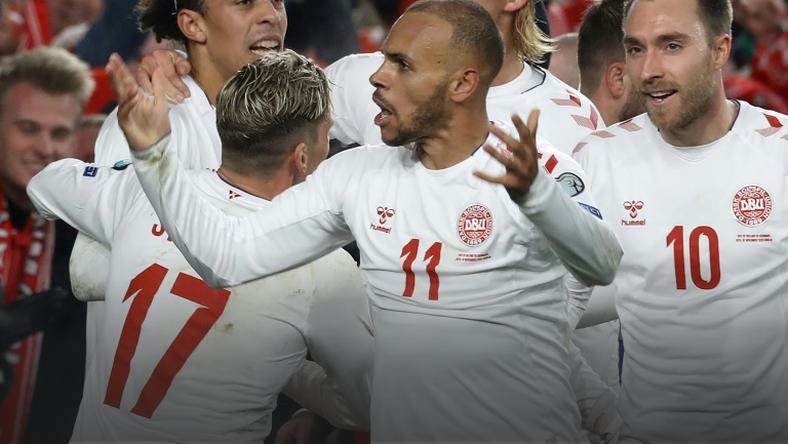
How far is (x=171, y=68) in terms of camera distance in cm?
424

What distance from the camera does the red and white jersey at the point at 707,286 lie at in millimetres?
3709

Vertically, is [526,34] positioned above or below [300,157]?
above

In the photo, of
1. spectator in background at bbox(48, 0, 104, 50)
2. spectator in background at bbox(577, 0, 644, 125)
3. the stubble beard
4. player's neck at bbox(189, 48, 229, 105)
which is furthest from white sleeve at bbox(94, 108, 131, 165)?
spectator in background at bbox(48, 0, 104, 50)

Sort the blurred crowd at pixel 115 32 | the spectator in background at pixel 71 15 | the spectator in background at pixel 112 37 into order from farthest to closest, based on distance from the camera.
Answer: the spectator in background at pixel 71 15 → the spectator in background at pixel 112 37 → the blurred crowd at pixel 115 32

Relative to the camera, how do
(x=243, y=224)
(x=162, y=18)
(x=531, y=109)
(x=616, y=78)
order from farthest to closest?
(x=616, y=78)
(x=162, y=18)
(x=531, y=109)
(x=243, y=224)

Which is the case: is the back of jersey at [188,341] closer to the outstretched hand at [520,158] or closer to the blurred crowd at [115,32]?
the outstretched hand at [520,158]

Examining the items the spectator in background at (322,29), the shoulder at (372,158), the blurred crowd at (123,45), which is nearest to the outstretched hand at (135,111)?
the shoulder at (372,158)

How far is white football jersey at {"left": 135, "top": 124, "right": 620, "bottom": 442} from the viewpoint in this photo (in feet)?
10.7

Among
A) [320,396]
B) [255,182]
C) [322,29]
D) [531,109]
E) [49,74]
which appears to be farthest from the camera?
[322,29]

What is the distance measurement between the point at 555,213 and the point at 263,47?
5.48 ft

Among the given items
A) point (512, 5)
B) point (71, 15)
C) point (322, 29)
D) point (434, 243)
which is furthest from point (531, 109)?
point (71, 15)

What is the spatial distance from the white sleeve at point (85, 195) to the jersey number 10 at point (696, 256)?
1.52 metres

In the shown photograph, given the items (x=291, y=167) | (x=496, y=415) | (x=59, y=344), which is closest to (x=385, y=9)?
(x=59, y=344)

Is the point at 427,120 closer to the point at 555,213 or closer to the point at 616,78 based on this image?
the point at 555,213
